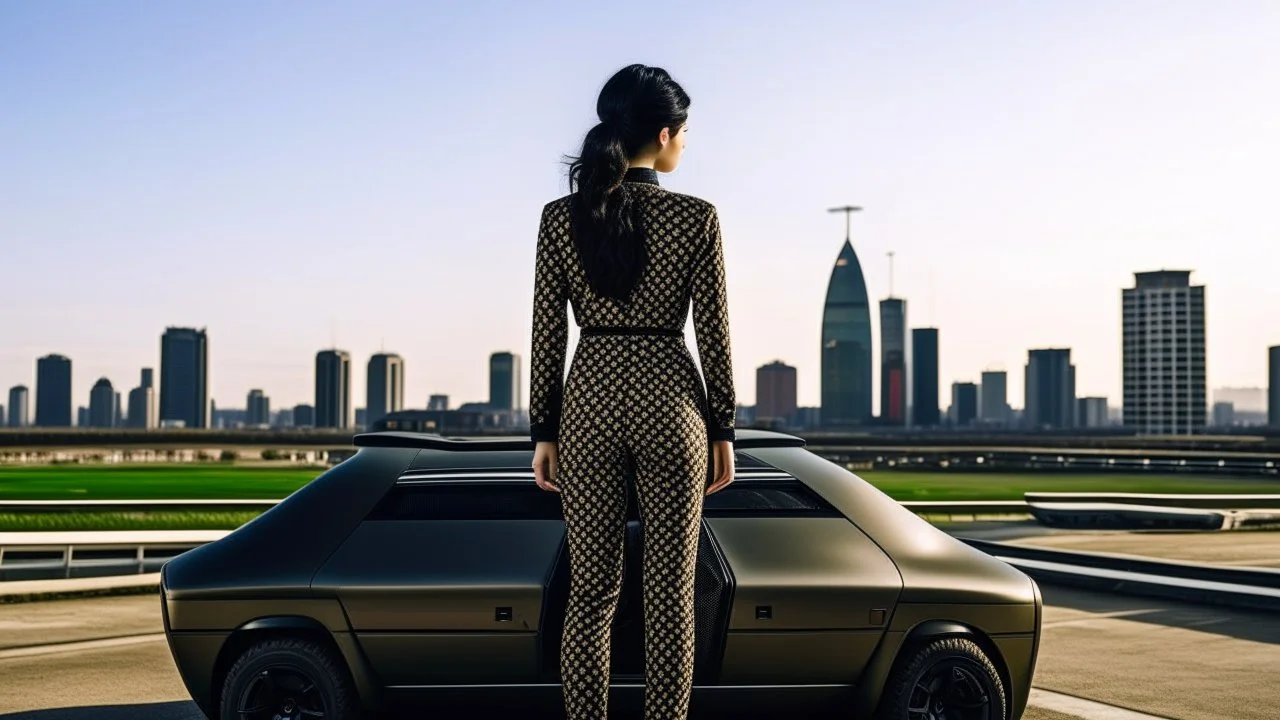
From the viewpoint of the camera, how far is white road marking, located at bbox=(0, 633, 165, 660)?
8.16 m

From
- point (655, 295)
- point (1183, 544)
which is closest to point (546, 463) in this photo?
point (655, 295)

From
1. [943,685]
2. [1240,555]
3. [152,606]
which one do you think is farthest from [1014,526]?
[943,685]

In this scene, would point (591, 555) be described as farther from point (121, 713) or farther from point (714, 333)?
point (121, 713)

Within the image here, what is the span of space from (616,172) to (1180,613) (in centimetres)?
913

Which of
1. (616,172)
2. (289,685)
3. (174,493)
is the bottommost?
(174,493)

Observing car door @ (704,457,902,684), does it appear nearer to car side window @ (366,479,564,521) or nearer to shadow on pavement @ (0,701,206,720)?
car side window @ (366,479,564,521)

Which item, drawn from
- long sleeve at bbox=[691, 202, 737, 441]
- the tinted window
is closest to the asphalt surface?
the tinted window

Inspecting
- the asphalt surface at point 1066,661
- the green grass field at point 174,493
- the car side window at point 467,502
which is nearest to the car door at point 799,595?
the car side window at point 467,502

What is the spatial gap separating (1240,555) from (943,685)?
14286mm

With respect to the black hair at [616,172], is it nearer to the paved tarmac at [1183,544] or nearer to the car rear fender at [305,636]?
the car rear fender at [305,636]

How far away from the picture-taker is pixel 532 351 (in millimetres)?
3648

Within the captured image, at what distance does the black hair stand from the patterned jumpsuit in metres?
0.05

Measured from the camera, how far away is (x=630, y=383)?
3484 mm

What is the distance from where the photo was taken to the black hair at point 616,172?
354cm
